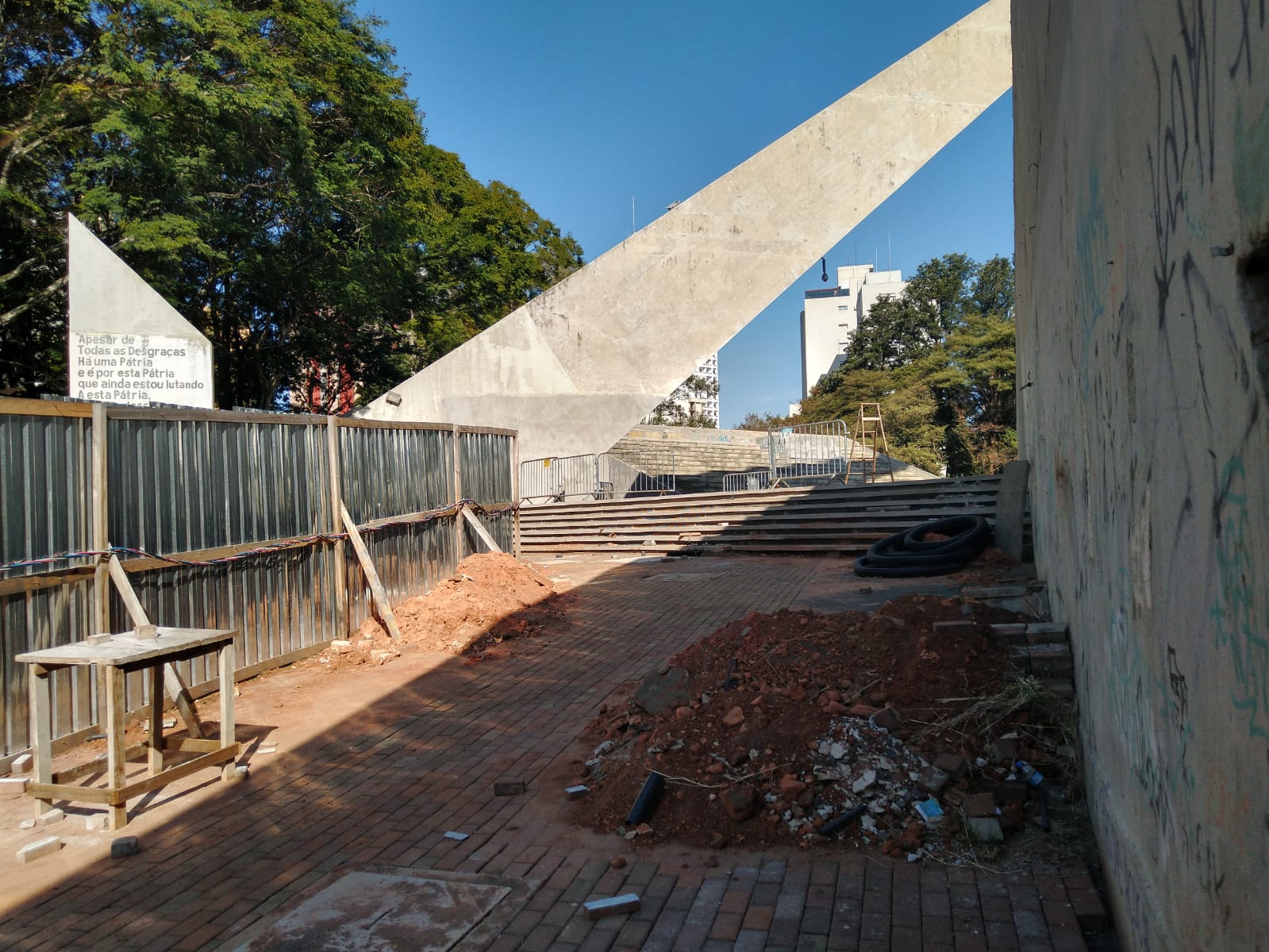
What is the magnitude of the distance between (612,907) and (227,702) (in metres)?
3.31

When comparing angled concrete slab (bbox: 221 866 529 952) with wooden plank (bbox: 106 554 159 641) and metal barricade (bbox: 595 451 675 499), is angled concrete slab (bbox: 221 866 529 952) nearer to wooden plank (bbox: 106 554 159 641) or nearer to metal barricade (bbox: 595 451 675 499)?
wooden plank (bbox: 106 554 159 641)

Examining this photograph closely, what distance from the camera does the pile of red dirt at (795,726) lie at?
175 inches

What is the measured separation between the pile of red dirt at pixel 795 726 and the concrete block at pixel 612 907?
67 cm

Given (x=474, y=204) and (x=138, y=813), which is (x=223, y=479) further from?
(x=474, y=204)

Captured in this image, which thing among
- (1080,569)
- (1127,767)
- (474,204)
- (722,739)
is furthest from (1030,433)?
(474,204)

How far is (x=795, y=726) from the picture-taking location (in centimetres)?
490

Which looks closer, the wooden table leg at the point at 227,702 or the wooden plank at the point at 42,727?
the wooden plank at the point at 42,727

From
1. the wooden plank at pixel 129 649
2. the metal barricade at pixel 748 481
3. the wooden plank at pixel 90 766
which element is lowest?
the wooden plank at pixel 90 766

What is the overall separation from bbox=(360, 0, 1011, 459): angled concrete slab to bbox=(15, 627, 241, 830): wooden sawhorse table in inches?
700

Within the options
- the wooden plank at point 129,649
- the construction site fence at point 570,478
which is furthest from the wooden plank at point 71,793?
the construction site fence at point 570,478

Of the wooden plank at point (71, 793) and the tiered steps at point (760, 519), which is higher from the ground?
the tiered steps at point (760, 519)

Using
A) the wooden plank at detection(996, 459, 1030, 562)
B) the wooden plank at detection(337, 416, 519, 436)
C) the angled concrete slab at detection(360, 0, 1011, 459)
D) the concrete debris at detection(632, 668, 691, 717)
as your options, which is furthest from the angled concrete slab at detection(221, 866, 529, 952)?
the angled concrete slab at detection(360, 0, 1011, 459)

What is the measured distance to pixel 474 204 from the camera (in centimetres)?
3719

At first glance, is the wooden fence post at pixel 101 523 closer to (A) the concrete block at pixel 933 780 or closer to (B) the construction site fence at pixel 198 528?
(B) the construction site fence at pixel 198 528
